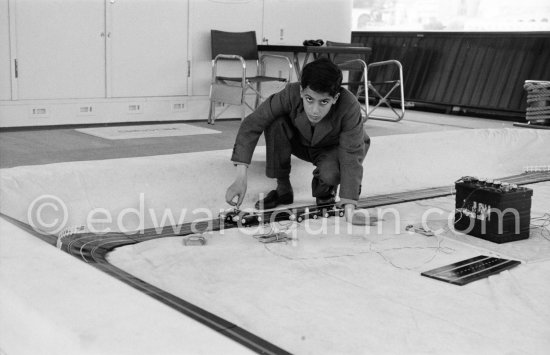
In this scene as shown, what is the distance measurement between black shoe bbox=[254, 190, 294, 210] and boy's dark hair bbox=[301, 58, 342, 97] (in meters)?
0.73

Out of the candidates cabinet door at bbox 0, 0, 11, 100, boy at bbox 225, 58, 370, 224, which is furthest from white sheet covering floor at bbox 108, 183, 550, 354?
cabinet door at bbox 0, 0, 11, 100

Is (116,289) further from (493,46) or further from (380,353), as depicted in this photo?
(493,46)

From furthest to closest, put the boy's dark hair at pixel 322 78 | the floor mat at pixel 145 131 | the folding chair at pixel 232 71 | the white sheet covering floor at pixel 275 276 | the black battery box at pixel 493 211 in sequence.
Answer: the folding chair at pixel 232 71 → the floor mat at pixel 145 131 → the black battery box at pixel 493 211 → the boy's dark hair at pixel 322 78 → the white sheet covering floor at pixel 275 276

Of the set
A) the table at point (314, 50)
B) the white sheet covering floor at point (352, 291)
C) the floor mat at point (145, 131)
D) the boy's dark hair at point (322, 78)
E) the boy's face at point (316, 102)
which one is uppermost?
the table at point (314, 50)

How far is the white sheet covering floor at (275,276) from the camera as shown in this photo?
1384 millimetres

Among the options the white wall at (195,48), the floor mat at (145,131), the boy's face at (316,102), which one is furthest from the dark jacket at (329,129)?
the white wall at (195,48)

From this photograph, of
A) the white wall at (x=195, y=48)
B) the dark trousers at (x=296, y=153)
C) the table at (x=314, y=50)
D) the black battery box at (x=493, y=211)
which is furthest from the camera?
the table at (x=314, y=50)

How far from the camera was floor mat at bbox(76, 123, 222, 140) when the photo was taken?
4.44 meters

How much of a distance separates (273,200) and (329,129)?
0.51m

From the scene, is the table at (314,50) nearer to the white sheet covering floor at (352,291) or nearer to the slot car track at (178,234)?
the slot car track at (178,234)

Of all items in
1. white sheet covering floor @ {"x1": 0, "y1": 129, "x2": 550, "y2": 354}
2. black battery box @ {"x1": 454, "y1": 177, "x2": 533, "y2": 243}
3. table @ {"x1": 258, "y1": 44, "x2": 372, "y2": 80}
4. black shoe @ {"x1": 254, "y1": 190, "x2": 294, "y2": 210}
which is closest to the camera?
white sheet covering floor @ {"x1": 0, "y1": 129, "x2": 550, "y2": 354}

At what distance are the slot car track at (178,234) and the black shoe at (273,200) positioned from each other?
11cm

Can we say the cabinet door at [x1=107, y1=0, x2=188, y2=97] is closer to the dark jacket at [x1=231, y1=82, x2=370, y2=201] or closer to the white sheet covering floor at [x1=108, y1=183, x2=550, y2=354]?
the dark jacket at [x1=231, y1=82, x2=370, y2=201]

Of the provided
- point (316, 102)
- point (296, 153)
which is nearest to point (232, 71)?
point (296, 153)
